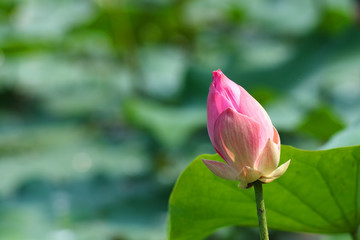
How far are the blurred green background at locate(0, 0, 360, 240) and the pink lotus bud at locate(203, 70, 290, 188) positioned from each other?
87 centimetres

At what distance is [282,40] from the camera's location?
2.56 meters

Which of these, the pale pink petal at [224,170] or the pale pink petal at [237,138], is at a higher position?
the pale pink petal at [237,138]

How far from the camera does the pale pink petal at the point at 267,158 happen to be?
0.42 m

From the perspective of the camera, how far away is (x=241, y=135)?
0.42 m

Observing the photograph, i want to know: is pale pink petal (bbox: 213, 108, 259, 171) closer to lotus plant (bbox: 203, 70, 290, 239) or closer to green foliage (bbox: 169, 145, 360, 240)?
lotus plant (bbox: 203, 70, 290, 239)

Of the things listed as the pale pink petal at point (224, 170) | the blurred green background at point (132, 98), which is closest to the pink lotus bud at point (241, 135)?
the pale pink petal at point (224, 170)

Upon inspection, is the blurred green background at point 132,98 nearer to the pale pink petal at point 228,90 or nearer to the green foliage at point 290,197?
the green foliage at point 290,197

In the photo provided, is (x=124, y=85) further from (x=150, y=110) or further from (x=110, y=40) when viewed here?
(x=150, y=110)

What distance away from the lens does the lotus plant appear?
16.5 inches

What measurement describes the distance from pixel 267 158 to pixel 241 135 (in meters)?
0.03

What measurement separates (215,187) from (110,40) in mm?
1521

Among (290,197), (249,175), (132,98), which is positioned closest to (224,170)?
(249,175)

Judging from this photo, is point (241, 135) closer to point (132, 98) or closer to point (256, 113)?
point (256, 113)

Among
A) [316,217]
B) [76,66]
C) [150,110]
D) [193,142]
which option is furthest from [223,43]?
[316,217]
